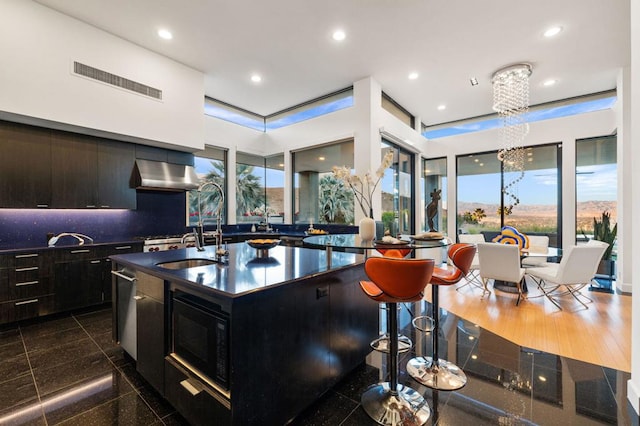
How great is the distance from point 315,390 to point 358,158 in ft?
12.4

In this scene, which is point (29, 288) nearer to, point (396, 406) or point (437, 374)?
point (396, 406)

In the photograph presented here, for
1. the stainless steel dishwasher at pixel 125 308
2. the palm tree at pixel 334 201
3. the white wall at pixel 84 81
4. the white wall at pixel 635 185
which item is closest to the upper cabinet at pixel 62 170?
the white wall at pixel 84 81

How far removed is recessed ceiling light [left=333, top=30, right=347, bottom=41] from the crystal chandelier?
276 cm

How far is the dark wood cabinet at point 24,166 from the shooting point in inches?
125

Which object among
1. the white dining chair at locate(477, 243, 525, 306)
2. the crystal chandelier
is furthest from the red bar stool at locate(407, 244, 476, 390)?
the crystal chandelier

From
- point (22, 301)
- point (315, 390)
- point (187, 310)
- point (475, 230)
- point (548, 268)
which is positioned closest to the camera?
point (187, 310)

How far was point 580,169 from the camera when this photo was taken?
5.48 metres

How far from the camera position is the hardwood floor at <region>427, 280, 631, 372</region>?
2.57 meters

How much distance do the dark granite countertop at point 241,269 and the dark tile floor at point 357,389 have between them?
3.06 ft

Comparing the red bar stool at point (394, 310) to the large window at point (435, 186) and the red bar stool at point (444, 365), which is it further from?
the large window at point (435, 186)

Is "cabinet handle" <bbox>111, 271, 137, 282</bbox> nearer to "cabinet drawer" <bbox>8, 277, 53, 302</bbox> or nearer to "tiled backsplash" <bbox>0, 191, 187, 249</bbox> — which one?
"cabinet drawer" <bbox>8, 277, 53, 302</bbox>

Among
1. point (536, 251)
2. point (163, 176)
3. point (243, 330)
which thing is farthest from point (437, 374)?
point (163, 176)

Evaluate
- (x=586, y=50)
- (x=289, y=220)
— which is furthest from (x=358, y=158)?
(x=586, y=50)

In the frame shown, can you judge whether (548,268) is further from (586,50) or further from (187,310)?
(187,310)
